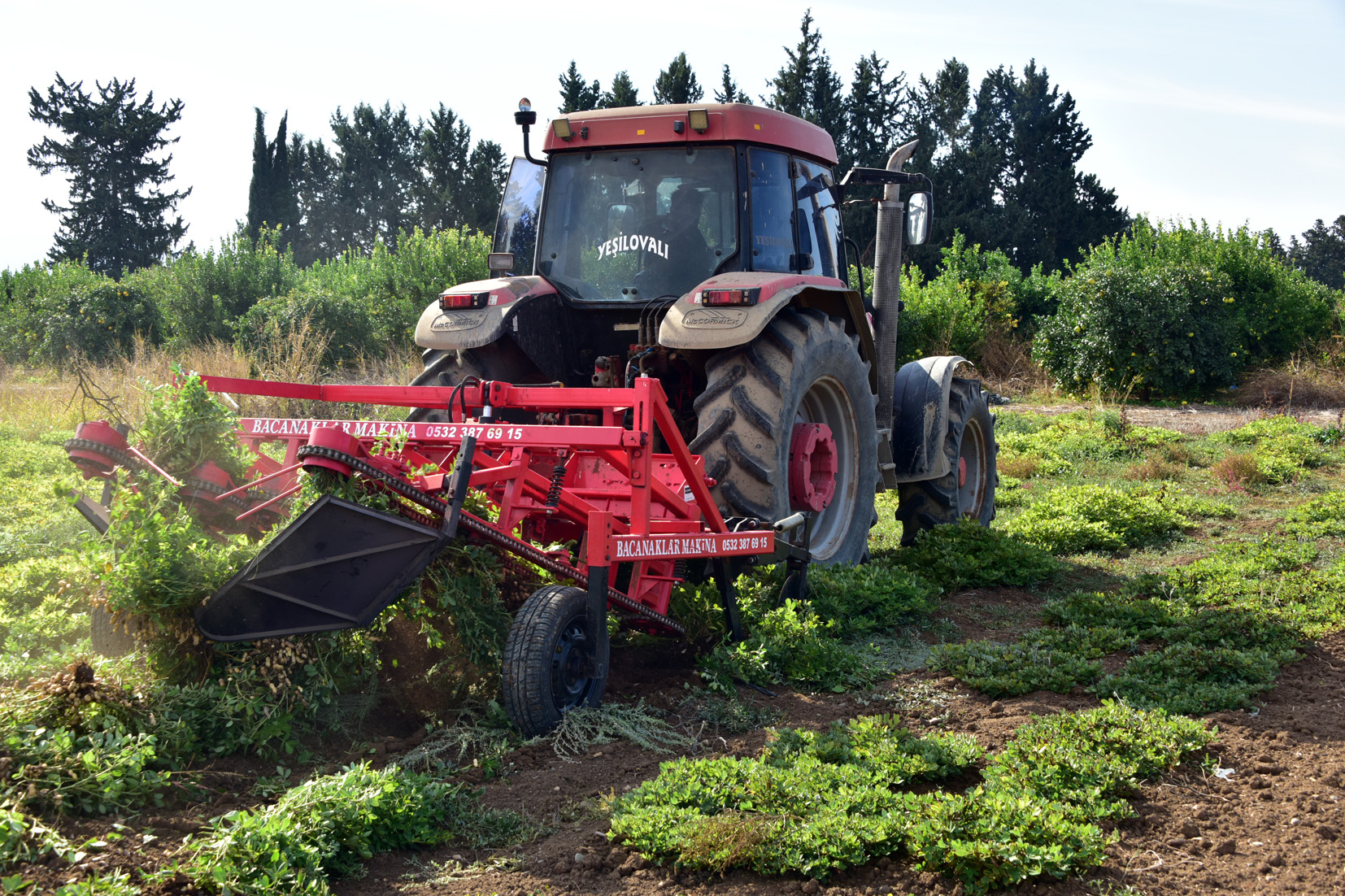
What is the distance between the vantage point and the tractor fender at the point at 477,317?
5.59m

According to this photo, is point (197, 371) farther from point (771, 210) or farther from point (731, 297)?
point (731, 297)

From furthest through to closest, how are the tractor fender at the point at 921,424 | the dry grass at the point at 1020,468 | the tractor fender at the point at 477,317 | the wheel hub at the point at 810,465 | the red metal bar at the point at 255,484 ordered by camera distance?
the dry grass at the point at 1020,468, the tractor fender at the point at 921,424, the wheel hub at the point at 810,465, the tractor fender at the point at 477,317, the red metal bar at the point at 255,484

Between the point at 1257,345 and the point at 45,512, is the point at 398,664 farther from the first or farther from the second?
the point at 1257,345

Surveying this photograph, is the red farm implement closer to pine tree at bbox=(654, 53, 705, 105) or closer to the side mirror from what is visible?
the side mirror

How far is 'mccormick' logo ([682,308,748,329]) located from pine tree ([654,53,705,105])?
99.3 feet

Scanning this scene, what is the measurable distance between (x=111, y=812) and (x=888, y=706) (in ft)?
9.42

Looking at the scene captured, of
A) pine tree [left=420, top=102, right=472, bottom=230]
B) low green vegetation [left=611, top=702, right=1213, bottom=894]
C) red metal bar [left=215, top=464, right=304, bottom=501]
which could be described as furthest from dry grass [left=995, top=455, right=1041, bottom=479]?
pine tree [left=420, top=102, right=472, bottom=230]

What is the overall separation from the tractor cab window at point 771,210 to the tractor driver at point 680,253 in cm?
30

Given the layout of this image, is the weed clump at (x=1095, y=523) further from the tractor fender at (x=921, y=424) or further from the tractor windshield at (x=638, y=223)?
the tractor windshield at (x=638, y=223)

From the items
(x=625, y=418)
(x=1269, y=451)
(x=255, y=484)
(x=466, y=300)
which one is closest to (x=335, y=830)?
(x=255, y=484)

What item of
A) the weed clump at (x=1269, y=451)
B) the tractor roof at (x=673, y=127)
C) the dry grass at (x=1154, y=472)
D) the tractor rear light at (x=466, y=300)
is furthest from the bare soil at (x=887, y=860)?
the dry grass at (x=1154, y=472)

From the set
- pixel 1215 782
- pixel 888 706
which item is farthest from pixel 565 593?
pixel 1215 782

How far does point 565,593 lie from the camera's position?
3.87 meters

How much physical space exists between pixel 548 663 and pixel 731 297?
7.16ft
